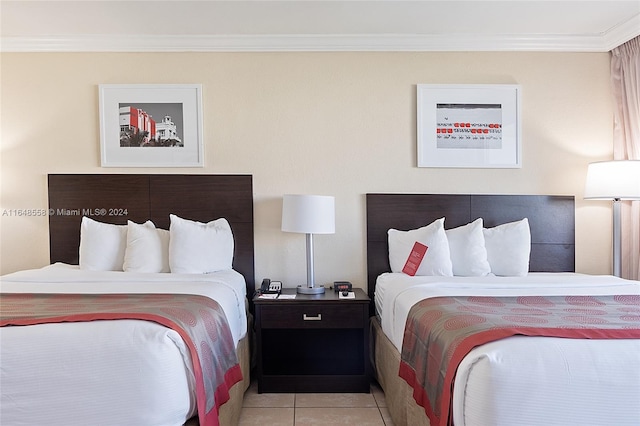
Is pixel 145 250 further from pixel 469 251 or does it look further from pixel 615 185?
pixel 615 185

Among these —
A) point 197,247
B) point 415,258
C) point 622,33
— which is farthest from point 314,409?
point 622,33

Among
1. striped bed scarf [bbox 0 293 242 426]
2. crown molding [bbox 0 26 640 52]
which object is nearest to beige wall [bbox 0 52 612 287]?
crown molding [bbox 0 26 640 52]

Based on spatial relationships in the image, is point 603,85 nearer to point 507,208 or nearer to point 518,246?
point 507,208

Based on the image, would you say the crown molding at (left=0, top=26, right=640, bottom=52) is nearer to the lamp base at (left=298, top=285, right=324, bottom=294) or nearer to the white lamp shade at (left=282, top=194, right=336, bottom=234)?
the white lamp shade at (left=282, top=194, right=336, bottom=234)

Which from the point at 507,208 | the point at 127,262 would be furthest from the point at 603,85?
the point at 127,262

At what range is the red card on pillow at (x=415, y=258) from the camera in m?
3.03

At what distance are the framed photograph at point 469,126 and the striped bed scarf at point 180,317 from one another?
2013 millimetres

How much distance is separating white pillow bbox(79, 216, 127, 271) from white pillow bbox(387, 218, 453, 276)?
6.30 feet

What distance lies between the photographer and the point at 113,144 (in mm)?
3379

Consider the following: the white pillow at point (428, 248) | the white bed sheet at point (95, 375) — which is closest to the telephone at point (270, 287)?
the white pillow at point (428, 248)

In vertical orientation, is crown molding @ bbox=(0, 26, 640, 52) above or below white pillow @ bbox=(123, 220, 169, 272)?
above

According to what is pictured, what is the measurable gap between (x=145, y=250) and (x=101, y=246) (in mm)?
329

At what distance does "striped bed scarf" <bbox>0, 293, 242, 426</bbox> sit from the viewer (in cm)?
171

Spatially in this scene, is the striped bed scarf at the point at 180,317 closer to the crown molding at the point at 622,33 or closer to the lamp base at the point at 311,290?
the lamp base at the point at 311,290
